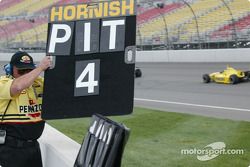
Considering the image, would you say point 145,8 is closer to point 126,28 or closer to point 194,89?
point 194,89

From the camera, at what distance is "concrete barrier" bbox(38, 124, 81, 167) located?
14.8 ft

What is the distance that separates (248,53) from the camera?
71.7ft

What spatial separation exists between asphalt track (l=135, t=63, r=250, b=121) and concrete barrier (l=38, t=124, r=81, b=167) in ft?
15.4

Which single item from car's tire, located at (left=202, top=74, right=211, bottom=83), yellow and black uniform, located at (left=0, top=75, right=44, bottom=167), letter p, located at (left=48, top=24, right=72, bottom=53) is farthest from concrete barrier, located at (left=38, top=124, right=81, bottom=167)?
car's tire, located at (left=202, top=74, right=211, bottom=83)

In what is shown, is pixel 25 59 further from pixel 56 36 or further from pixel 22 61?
pixel 56 36

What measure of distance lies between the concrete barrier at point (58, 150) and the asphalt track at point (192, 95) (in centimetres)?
471

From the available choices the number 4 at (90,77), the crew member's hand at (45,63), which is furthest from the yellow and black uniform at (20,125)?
the number 4 at (90,77)

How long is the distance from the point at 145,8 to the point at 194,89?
85.2 feet

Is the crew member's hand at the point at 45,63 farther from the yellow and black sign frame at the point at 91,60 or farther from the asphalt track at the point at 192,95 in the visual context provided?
the asphalt track at the point at 192,95

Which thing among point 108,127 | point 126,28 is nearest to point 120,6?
point 126,28

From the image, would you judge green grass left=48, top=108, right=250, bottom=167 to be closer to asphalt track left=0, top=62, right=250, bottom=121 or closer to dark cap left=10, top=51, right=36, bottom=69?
asphalt track left=0, top=62, right=250, bottom=121

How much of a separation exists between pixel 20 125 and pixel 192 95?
10.1 m

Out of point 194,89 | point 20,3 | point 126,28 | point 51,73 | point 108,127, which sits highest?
point 20,3

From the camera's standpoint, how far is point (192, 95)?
13.5 metres
